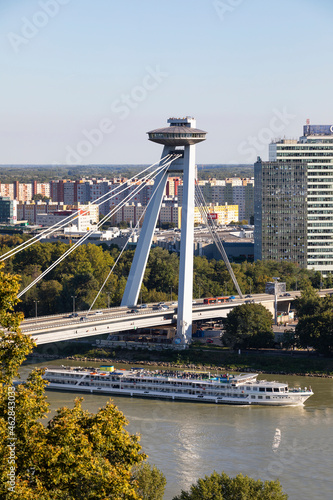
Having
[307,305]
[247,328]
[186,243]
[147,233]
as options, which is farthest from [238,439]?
[307,305]

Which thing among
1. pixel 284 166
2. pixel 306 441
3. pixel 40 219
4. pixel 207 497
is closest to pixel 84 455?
pixel 207 497

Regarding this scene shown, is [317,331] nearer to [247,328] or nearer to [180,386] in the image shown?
[247,328]

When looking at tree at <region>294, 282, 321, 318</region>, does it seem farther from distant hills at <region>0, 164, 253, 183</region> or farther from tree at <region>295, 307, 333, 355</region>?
distant hills at <region>0, 164, 253, 183</region>

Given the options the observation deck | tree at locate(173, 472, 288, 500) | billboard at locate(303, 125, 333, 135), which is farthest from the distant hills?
tree at locate(173, 472, 288, 500)

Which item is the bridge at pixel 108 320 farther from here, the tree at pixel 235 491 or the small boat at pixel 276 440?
the tree at pixel 235 491

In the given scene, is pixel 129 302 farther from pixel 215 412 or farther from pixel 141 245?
pixel 215 412

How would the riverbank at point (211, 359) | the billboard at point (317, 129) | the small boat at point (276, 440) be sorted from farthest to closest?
the billboard at point (317, 129) < the riverbank at point (211, 359) < the small boat at point (276, 440)

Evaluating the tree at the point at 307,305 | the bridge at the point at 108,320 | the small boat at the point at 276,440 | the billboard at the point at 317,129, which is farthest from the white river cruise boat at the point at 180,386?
the billboard at the point at 317,129
